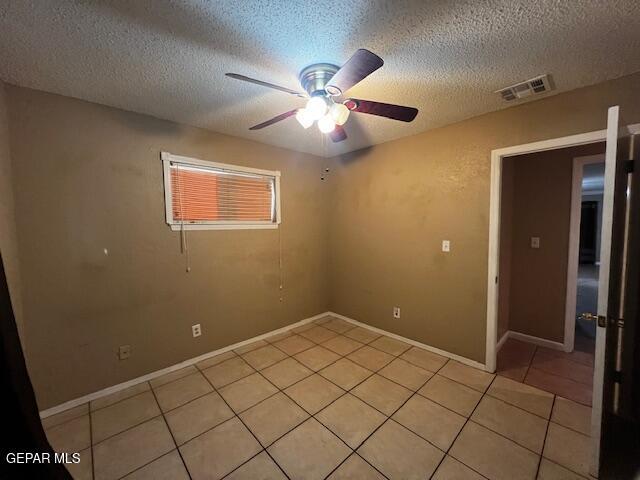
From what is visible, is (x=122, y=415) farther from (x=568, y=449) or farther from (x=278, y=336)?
(x=568, y=449)

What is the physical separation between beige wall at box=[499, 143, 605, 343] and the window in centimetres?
273

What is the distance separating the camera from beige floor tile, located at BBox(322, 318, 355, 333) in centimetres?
336

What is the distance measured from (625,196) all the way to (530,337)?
2162 mm

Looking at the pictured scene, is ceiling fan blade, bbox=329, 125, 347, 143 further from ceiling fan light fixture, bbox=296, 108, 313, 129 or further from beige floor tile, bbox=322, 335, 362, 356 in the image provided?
beige floor tile, bbox=322, 335, 362, 356

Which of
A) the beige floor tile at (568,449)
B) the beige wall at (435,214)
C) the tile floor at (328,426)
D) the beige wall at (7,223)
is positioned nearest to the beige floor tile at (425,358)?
the tile floor at (328,426)

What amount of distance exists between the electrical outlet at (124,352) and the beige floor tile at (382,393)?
1.95 metres

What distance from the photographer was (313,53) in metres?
1.44

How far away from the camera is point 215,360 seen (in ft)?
8.61

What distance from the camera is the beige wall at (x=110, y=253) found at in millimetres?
1815

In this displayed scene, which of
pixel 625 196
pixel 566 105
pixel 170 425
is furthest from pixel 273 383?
pixel 566 105

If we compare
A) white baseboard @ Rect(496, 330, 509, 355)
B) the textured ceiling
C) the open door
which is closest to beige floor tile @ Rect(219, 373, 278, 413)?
the open door

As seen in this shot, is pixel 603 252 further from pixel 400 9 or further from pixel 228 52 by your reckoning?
pixel 228 52

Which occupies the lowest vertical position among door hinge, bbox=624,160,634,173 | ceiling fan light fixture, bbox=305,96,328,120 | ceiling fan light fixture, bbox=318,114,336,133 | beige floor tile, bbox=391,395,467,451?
beige floor tile, bbox=391,395,467,451

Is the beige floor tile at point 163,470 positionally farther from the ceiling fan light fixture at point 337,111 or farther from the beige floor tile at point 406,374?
the ceiling fan light fixture at point 337,111
